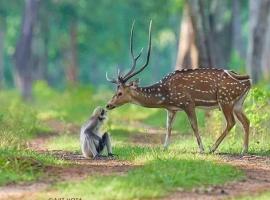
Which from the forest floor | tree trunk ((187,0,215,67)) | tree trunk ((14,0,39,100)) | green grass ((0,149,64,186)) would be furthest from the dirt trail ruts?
tree trunk ((14,0,39,100))

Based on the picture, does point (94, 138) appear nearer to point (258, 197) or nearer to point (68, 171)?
point (68, 171)

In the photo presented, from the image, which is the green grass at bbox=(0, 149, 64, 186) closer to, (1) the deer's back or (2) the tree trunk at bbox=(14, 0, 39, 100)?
(1) the deer's back

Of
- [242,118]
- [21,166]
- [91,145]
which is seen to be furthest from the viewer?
[242,118]

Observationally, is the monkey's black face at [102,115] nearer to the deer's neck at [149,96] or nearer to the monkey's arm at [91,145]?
the monkey's arm at [91,145]

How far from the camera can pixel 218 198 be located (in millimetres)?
10766

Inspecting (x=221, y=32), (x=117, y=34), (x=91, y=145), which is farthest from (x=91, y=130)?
(x=117, y=34)

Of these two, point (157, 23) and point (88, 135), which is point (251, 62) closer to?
point (88, 135)

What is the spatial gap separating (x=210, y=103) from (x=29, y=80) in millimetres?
21274

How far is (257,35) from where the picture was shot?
29234 mm

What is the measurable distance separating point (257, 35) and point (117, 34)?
41.2 m

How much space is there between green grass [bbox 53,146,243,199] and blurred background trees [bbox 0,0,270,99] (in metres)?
13.6

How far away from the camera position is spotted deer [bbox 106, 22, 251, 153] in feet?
49.8

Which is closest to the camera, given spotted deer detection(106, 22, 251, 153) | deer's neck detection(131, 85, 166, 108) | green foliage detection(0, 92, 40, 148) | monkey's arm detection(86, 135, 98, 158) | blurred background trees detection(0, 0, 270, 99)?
monkey's arm detection(86, 135, 98, 158)

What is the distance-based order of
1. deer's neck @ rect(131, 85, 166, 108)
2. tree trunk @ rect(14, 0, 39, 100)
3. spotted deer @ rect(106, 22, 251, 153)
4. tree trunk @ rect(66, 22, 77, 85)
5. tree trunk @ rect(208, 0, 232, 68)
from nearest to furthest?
spotted deer @ rect(106, 22, 251, 153) < deer's neck @ rect(131, 85, 166, 108) < tree trunk @ rect(14, 0, 39, 100) < tree trunk @ rect(208, 0, 232, 68) < tree trunk @ rect(66, 22, 77, 85)
